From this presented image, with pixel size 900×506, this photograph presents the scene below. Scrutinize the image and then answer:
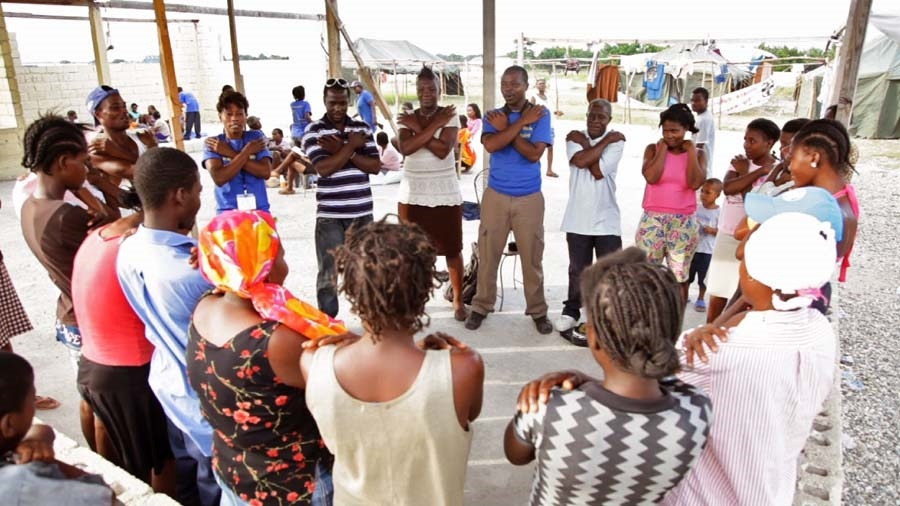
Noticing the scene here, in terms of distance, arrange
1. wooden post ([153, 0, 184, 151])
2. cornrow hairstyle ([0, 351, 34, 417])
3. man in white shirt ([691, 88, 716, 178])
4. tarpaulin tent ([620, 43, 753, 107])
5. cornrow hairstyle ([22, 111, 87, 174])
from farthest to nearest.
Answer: tarpaulin tent ([620, 43, 753, 107]) → man in white shirt ([691, 88, 716, 178]) → wooden post ([153, 0, 184, 151]) → cornrow hairstyle ([22, 111, 87, 174]) → cornrow hairstyle ([0, 351, 34, 417])

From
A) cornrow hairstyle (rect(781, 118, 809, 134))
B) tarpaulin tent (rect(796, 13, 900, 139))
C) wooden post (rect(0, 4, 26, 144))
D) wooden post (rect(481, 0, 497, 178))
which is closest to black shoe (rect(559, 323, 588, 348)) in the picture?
wooden post (rect(481, 0, 497, 178))

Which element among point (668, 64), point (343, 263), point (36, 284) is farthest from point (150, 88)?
point (343, 263)

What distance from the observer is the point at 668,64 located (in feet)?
67.4

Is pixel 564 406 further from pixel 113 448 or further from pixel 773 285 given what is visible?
pixel 113 448

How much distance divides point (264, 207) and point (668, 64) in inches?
775

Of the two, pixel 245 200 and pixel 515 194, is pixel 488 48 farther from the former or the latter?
pixel 245 200

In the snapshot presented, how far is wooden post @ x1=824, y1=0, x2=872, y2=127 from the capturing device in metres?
4.52

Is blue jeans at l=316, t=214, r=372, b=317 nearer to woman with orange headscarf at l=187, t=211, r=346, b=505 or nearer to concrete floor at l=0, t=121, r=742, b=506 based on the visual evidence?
concrete floor at l=0, t=121, r=742, b=506

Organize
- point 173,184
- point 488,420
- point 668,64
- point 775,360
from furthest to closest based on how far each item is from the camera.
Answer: point 668,64 → point 488,420 → point 173,184 → point 775,360

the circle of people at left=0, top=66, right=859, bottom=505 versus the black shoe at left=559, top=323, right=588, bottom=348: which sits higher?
the circle of people at left=0, top=66, right=859, bottom=505

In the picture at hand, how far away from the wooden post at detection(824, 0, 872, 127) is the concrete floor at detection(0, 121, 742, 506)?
6.22 feet

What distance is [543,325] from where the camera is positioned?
172 inches

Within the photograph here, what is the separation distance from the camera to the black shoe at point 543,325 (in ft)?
14.3

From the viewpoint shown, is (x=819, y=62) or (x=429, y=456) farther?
(x=819, y=62)
